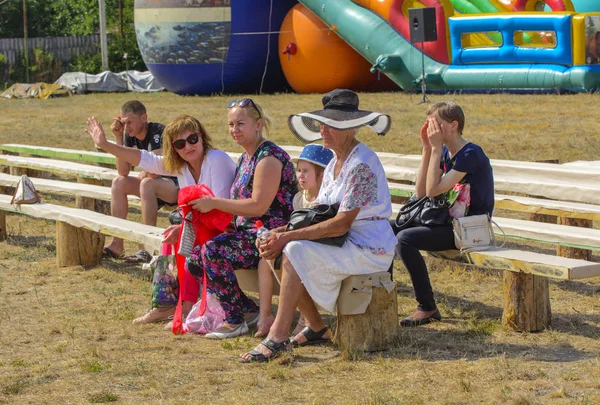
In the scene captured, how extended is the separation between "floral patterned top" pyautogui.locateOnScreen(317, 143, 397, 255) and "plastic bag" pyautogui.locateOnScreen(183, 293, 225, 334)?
98 centimetres

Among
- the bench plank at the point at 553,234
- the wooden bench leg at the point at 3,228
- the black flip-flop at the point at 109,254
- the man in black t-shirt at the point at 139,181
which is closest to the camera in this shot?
the bench plank at the point at 553,234

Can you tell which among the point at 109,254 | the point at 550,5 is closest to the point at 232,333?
the point at 109,254

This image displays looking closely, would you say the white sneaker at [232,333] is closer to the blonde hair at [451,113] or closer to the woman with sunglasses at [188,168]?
the woman with sunglasses at [188,168]

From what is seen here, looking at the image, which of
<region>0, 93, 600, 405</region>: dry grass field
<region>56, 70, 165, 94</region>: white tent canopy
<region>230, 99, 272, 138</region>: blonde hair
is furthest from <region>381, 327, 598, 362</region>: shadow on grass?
<region>56, 70, 165, 94</region>: white tent canopy

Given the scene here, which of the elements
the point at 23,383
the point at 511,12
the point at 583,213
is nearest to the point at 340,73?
the point at 511,12

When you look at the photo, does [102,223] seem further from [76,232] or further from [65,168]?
[65,168]

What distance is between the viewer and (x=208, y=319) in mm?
5590

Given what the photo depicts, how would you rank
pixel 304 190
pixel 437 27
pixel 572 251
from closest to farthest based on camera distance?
1. pixel 304 190
2. pixel 572 251
3. pixel 437 27

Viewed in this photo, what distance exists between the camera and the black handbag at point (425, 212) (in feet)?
18.1

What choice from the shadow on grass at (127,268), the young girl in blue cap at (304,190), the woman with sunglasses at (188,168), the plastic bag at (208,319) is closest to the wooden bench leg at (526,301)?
the young girl in blue cap at (304,190)

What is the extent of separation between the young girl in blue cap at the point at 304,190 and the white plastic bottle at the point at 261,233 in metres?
0.19

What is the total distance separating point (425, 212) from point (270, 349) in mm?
1253

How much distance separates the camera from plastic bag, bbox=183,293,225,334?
557cm

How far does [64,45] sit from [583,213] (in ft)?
93.5
